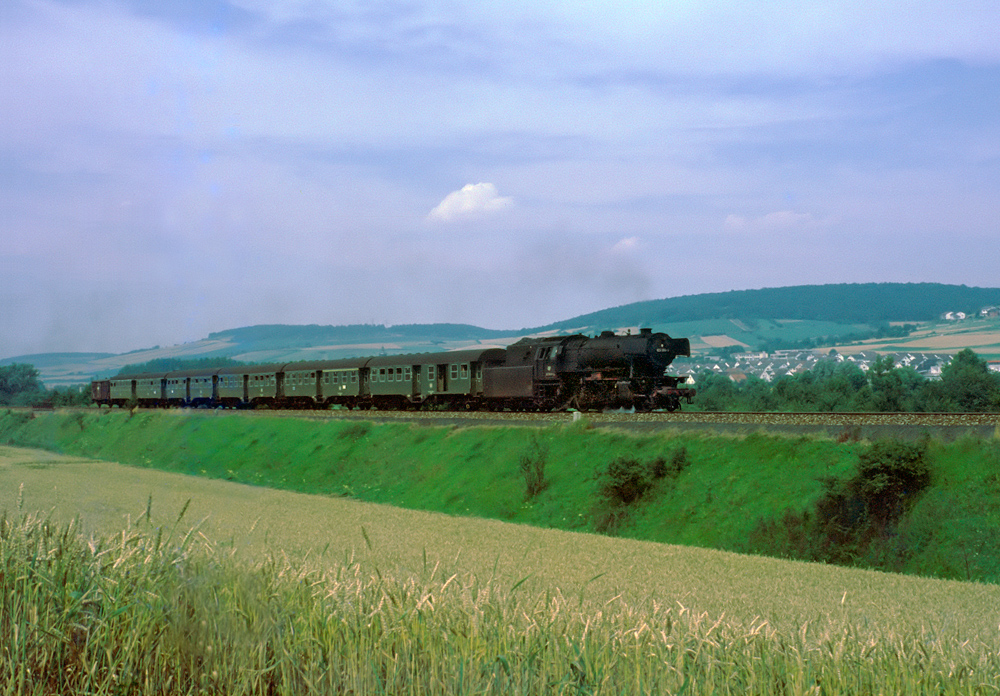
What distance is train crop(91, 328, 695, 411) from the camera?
37.5m

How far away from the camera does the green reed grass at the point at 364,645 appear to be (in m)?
5.32

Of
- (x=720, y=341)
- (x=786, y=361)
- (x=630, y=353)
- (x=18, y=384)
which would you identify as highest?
(x=720, y=341)

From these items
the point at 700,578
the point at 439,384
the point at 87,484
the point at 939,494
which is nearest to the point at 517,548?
the point at 700,578

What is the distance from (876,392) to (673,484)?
93.0ft

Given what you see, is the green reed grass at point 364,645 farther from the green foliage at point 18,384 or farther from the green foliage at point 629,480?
the green foliage at point 18,384

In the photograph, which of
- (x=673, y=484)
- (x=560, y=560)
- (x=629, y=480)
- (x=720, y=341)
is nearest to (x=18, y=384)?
(x=720, y=341)

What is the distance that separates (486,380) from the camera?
1753 inches

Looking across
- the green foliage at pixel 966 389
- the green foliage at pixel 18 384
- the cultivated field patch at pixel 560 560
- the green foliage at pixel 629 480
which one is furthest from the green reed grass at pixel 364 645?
the green foliage at pixel 18 384

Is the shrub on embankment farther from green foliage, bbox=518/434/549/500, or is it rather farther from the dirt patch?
the dirt patch

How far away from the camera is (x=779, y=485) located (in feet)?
73.3

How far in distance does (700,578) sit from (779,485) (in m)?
8.64

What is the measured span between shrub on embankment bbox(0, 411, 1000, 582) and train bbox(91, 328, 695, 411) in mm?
6471

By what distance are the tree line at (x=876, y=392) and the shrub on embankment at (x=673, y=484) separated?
1902 centimetres

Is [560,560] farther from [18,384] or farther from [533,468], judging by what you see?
[18,384]
